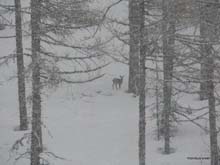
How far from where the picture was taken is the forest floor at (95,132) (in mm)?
17969

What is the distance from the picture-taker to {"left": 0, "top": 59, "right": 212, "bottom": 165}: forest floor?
1797cm

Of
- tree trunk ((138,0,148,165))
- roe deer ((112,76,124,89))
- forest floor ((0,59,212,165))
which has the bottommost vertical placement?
forest floor ((0,59,212,165))

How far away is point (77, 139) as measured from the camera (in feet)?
66.6

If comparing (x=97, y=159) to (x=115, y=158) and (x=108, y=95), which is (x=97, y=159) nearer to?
(x=115, y=158)

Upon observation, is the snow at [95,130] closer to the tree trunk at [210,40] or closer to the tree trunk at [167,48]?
the tree trunk at [167,48]

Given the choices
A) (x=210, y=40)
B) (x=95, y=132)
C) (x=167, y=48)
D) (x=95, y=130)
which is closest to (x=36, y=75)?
(x=167, y=48)

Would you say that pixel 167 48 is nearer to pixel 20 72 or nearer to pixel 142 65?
pixel 142 65

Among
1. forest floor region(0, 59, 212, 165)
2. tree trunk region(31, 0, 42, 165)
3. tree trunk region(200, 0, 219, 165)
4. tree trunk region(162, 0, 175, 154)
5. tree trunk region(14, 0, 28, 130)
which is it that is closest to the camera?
tree trunk region(200, 0, 219, 165)

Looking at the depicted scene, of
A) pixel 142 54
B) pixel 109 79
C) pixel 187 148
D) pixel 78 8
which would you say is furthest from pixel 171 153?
pixel 109 79

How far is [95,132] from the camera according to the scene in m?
21.2

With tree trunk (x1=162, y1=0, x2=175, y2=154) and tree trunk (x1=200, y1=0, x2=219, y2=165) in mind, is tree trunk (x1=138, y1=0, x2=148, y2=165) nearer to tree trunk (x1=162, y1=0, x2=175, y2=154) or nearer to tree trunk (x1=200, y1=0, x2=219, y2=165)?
tree trunk (x1=162, y1=0, x2=175, y2=154)

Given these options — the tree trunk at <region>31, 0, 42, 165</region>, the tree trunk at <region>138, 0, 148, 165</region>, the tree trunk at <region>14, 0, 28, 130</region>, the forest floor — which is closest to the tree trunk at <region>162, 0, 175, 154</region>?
the tree trunk at <region>138, 0, 148, 165</region>

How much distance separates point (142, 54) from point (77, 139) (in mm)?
8090

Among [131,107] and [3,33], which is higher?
[3,33]
